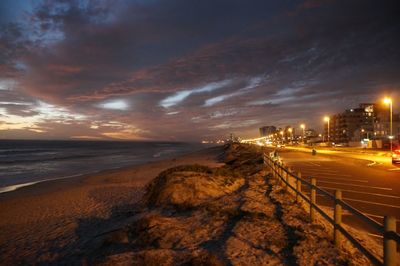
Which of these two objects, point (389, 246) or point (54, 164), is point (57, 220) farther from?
point (54, 164)

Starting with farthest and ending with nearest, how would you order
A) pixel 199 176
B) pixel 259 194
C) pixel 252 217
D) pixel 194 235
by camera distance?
1. pixel 199 176
2. pixel 259 194
3. pixel 252 217
4. pixel 194 235

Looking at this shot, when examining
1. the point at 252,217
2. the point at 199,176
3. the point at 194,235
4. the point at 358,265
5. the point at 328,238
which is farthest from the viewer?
the point at 199,176

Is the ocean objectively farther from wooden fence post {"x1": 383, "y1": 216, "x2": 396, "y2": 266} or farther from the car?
the car

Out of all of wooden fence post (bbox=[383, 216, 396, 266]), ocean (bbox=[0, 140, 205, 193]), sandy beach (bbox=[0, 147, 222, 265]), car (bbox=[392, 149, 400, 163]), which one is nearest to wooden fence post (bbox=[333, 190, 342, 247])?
wooden fence post (bbox=[383, 216, 396, 266])

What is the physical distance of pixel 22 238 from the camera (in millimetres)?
11141

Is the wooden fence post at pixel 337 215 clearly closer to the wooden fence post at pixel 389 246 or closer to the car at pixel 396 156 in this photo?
the wooden fence post at pixel 389 246

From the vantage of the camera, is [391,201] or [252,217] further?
[391,201]

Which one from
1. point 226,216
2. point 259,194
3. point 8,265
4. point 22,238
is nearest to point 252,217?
point 226,216

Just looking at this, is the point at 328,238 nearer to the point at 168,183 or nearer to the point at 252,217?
the point at 252,217

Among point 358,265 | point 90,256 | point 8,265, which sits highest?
point 358,265

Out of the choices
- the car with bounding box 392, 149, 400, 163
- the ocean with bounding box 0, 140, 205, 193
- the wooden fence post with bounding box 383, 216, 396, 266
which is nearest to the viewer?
the wooden fence post with bounding box 383, 216, 396, 266

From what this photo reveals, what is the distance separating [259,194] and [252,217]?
4082 millimetres

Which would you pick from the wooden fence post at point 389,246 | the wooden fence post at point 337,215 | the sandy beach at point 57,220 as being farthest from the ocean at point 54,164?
the wooden fence post at point 389,246

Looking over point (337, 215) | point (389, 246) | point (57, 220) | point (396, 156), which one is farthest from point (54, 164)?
point (389, 246)
